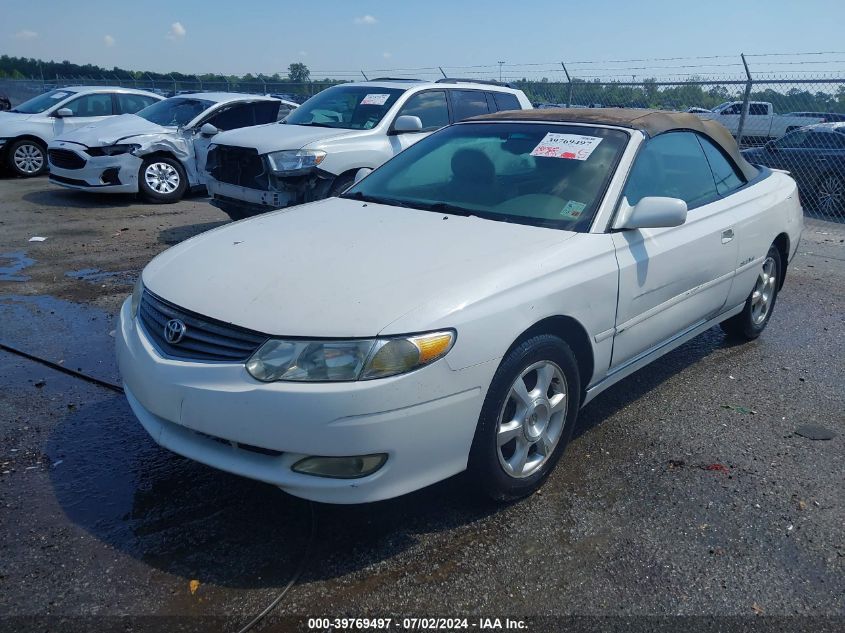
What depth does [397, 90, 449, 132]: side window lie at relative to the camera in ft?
27.5

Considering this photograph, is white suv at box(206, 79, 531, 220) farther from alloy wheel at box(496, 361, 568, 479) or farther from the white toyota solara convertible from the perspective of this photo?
alloy wheel at box(496, 361, 568, 479)

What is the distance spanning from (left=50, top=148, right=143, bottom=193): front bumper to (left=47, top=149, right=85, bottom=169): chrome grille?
4 cm

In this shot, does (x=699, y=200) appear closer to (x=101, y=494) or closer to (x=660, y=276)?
(x=660, y=276)

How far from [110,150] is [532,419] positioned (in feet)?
29.2

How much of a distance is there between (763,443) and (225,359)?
→ 280 cm

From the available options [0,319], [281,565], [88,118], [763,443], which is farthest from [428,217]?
[88,118]

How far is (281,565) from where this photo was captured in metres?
2.72

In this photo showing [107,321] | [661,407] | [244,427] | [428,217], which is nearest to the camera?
[244,427]

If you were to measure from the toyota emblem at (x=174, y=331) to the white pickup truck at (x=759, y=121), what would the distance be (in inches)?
528

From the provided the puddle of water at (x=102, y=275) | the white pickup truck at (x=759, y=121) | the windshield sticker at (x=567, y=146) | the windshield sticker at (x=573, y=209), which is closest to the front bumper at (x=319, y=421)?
the windshield sticker at (x=573, y=209)

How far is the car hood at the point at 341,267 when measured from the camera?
270cm

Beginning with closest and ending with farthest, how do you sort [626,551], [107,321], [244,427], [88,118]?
[244,427], [626,551], [107,321], [88,118]

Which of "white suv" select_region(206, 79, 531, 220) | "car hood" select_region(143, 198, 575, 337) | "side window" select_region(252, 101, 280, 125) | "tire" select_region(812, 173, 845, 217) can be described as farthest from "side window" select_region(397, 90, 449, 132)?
"tire" select_region(812, 173, 845, 217)

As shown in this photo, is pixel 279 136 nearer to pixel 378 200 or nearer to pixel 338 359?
pixel 378 200
